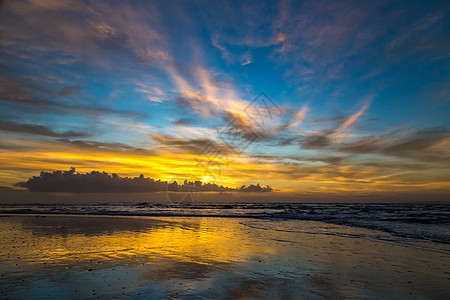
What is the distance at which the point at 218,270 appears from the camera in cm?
895

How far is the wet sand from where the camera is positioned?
22.5 ft

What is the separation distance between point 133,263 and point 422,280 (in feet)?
33.4

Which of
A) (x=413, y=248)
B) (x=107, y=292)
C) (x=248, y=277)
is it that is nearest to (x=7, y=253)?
(x=107, y=292)

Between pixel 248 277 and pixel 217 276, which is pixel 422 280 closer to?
pixel 248 277

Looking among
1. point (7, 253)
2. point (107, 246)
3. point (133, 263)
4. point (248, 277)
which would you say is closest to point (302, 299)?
point (248, 277)

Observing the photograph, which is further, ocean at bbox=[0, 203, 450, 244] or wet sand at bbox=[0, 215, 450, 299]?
ocean at bbox=[0, 203, 450, 244]

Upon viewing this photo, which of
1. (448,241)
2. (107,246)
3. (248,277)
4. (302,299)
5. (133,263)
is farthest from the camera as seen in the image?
(448,241)

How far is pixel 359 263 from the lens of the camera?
10.3 meters

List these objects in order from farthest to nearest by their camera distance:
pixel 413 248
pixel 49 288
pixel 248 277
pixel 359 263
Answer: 1. pixel 413 248
2. pixel 359 263
3. pixel 248 277
4. pixel 49 288

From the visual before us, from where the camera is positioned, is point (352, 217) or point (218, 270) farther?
point (352, 217)

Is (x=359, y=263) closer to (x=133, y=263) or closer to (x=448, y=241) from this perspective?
(x=133, y=263)

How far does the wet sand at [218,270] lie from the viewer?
6.85m

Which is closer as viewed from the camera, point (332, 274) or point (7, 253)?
point (332, 274)

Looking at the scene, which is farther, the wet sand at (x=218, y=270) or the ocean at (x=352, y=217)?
the ocean at (x=352, y=217)
